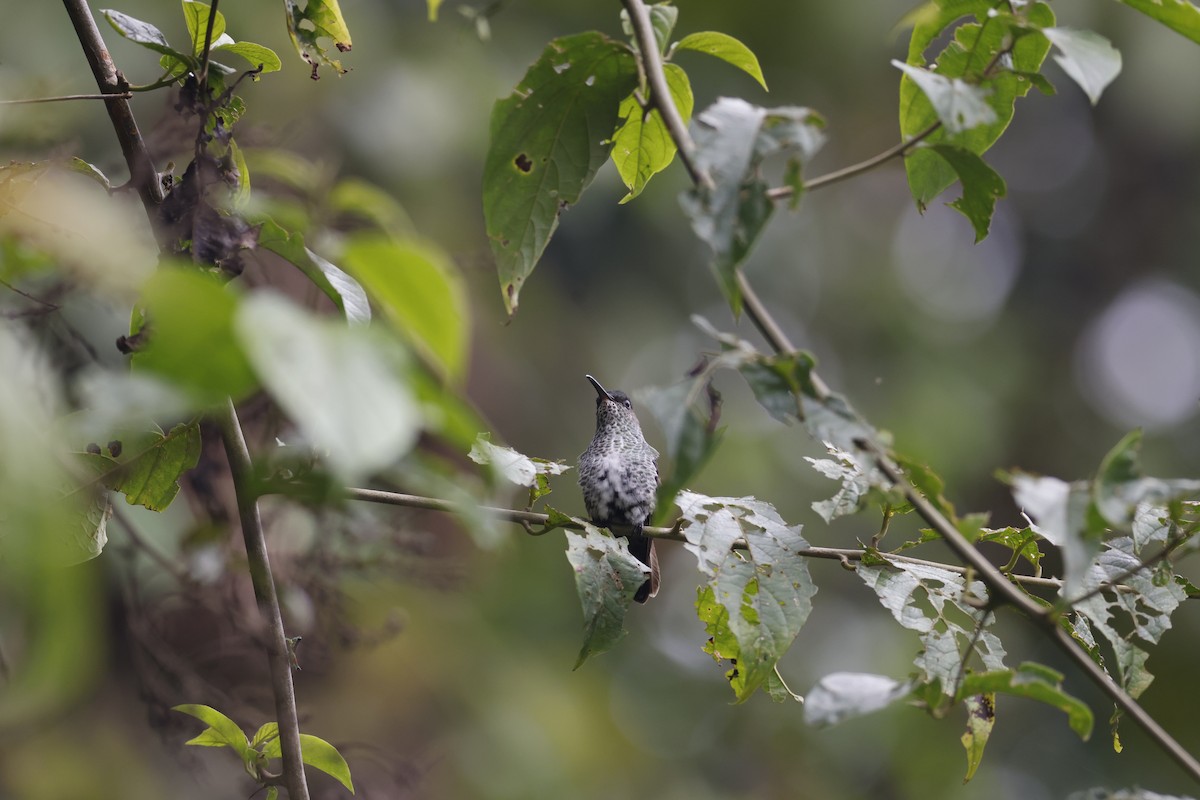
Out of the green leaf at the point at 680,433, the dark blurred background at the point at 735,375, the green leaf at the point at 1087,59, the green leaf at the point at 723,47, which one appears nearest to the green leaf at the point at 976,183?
the green leaf at the point at 1087,59

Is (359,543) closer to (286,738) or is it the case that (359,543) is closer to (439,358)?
(286,738)

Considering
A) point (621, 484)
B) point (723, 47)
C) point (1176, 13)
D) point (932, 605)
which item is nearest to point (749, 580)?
point (932, 605)

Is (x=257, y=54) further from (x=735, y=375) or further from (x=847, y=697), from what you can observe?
(x=735, y=375)

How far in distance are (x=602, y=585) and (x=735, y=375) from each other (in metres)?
6.39

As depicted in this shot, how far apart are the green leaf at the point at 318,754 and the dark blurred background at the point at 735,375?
98.8 inches

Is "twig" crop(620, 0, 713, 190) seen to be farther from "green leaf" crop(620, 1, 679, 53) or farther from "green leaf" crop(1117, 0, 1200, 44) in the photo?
"green leaf" crop(1117, 0, 1200, 44)

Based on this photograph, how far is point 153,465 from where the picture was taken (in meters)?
1.49

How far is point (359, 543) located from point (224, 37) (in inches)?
63.3

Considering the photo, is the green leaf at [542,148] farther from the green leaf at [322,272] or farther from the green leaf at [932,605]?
the green leaf at [932,605]

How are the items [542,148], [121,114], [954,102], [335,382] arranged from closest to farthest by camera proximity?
[335,382] < [954,102] < [121,114] < [542,148]

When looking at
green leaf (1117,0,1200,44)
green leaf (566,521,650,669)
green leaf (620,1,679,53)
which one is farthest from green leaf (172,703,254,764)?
green leaf (1117,0,1200,44)

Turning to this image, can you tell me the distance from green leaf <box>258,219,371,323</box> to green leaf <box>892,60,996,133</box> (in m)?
0.66

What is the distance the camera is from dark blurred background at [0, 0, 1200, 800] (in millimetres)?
6207

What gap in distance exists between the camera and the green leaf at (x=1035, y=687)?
1035 millimetres
